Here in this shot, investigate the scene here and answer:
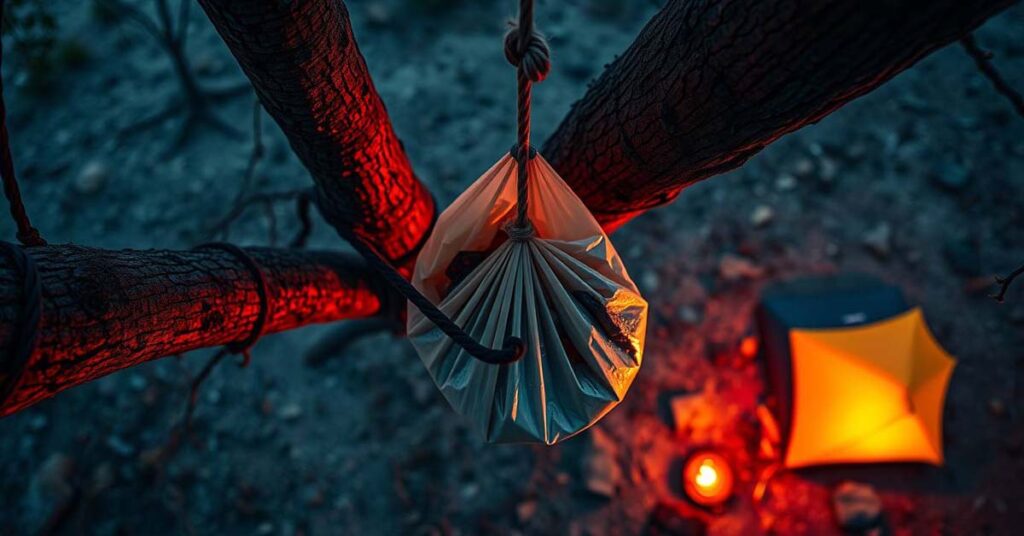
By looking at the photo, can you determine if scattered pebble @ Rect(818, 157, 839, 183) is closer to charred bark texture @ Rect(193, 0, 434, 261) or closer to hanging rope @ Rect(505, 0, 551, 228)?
charred bark texture @ Rect(193, 0, 434, 261)

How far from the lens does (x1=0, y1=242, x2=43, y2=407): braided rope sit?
72 centimetres

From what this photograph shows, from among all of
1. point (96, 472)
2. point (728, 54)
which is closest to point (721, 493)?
point (728, 54)

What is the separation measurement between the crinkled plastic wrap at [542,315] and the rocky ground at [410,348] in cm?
196

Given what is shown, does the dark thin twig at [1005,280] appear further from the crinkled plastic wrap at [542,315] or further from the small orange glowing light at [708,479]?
the small orange glowing light at [708,479]

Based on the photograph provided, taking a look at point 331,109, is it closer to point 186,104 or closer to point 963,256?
point 186,104

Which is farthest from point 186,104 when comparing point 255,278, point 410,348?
point 255,278

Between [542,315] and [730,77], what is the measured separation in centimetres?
55

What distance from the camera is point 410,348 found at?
324 centimetres

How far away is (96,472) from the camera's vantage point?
2.81m

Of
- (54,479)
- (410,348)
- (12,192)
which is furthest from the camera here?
(410,348)

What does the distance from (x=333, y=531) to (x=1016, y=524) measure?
3.63m

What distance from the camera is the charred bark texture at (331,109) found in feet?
2.64

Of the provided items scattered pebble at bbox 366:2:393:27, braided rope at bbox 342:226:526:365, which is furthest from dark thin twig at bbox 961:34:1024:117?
scattered pebble at bbox 366:2:393:27

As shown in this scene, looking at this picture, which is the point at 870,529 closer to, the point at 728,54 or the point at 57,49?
the point at 728,54
